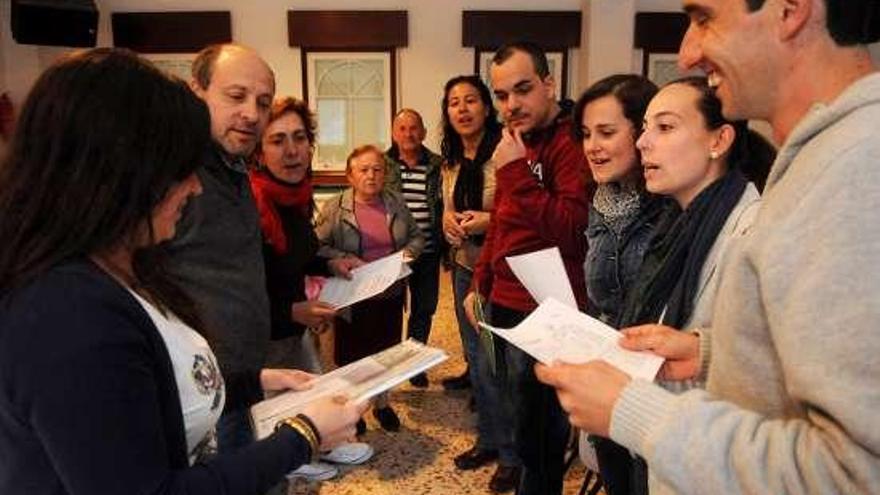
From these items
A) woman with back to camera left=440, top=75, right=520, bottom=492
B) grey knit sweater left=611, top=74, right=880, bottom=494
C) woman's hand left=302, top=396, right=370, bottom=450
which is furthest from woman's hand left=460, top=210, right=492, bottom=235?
grey knit sweater left=611, top=74, right=880, bottom=494

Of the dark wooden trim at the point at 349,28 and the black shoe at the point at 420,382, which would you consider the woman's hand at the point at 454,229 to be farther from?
the dark wooden trim at the point at 349,28

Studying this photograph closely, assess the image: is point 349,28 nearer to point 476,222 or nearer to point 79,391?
point 476,222

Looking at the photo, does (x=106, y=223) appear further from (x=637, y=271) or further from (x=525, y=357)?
(x=525, y=357)

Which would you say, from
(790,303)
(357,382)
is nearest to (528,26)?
(357,382)

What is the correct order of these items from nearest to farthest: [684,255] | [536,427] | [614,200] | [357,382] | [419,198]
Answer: [357,382] → [684,255] → [614,200] → [536,427] → [419,198]

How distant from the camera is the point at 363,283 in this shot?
2453mm

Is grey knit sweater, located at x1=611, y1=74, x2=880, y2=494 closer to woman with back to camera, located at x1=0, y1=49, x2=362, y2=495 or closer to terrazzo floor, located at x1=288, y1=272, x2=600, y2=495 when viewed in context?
woman with back to camera, located at x1=0, y1=49, x2=362, y2=495

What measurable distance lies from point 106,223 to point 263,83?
104 centimetres

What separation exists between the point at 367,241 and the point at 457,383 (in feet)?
3.21

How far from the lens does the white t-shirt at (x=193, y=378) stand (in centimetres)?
86

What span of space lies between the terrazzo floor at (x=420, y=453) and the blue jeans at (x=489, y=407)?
130 mm

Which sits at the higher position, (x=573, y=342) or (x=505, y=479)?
(x=573, y=342)

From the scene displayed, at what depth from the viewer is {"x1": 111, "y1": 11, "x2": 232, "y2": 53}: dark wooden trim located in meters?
5.56

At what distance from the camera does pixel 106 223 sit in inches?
31.0
